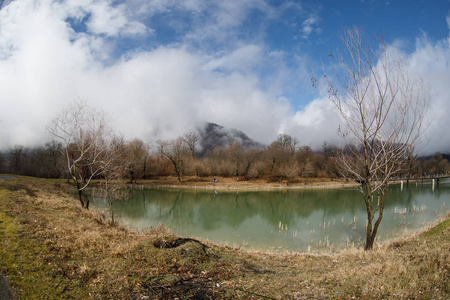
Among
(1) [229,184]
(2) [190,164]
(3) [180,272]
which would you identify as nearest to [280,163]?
(1) [229,184]

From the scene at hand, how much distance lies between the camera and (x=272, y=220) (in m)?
23.0

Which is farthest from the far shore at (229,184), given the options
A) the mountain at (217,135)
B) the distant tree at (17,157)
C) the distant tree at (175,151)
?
the mountain at (217,135)

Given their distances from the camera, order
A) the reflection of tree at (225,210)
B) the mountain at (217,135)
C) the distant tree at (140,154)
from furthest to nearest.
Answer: the mountain at (217,135), the distant tree at (140,154), the reflection of tree at (225,210)

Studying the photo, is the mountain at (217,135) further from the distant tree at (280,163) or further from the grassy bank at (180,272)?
the grassy bank at (180,272)

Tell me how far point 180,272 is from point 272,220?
17620mm

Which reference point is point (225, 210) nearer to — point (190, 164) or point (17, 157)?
point (190, 164)

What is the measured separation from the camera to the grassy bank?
5.14 m

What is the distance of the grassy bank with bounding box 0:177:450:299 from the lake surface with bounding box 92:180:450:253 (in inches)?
230

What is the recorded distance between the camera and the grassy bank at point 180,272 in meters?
5.14

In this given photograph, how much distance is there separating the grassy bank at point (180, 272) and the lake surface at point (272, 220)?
584cm

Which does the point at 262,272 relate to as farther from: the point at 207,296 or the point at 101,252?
the point at 101,252

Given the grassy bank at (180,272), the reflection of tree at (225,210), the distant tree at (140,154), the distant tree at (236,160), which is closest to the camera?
the grassy bank at (180,272)

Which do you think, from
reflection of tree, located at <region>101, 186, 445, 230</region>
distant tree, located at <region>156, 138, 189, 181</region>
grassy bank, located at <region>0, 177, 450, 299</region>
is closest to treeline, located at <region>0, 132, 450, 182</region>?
distant tree, located at <region>156, 138, 189, 181</region>

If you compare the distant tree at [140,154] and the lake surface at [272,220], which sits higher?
the distant tree at [140,154]
